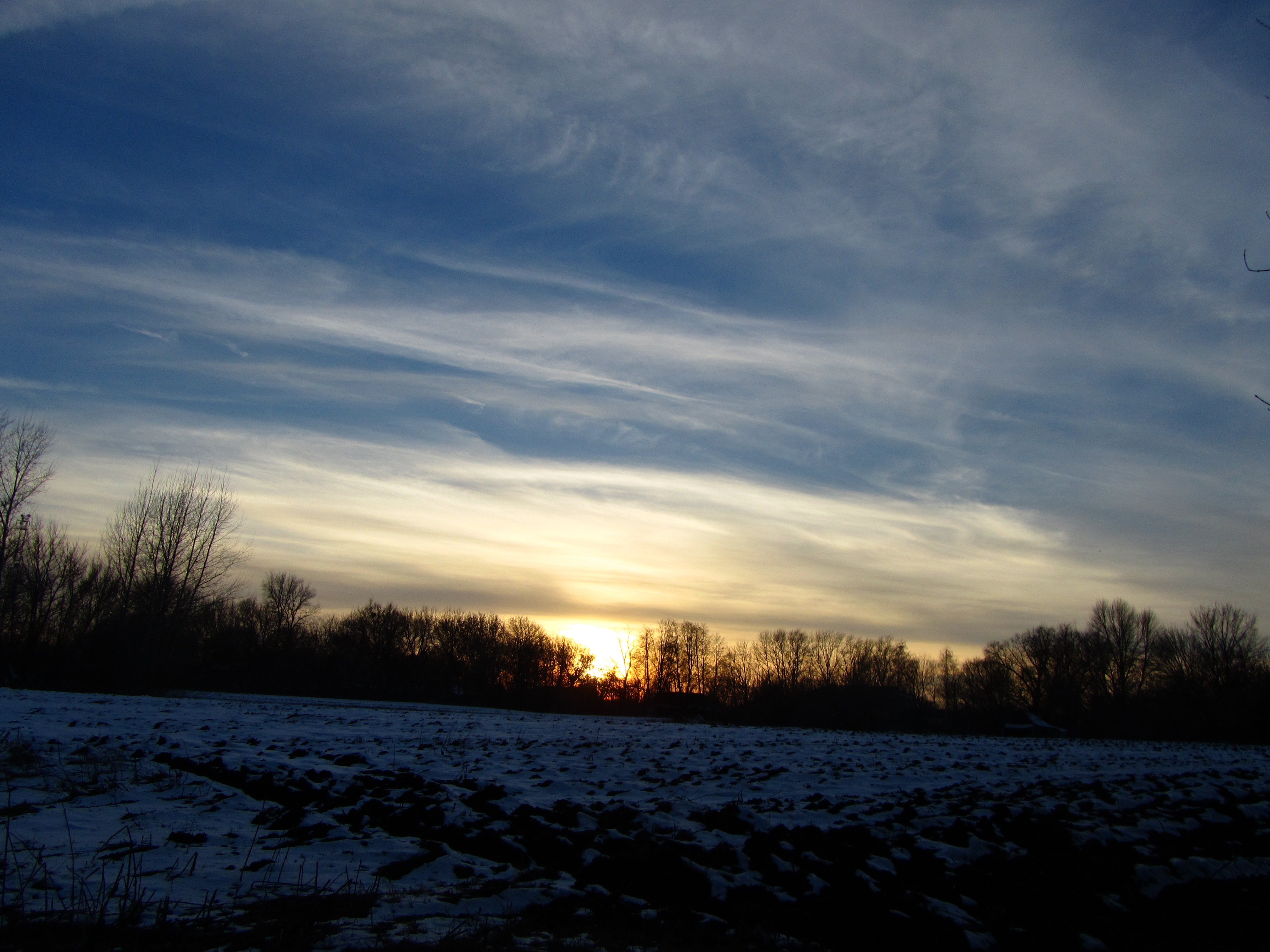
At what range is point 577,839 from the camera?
8.34 meters

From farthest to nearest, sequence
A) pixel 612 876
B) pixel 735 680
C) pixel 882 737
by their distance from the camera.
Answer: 1. pixel 735 680
2. pixel 882 737
3. pixel 612 876

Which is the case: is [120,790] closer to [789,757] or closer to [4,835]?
[4,835]

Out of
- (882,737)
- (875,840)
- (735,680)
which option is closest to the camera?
(875,840)

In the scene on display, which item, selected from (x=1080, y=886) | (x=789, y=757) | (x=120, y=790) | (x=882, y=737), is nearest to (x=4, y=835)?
(x=120, y=790)

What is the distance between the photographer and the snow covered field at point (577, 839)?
6238 millimetres

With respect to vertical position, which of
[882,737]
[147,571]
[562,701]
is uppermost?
[147,571]

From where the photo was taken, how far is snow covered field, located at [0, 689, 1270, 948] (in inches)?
246

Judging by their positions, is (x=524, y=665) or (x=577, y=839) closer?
(x=577, y=839)

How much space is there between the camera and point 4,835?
24.8ft

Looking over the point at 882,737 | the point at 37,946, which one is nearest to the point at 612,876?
the point at 37,946

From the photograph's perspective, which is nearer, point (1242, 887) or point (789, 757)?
point (1242, 887)

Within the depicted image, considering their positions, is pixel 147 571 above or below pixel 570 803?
above

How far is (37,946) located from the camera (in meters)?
4.80

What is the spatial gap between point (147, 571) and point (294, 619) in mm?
45687
